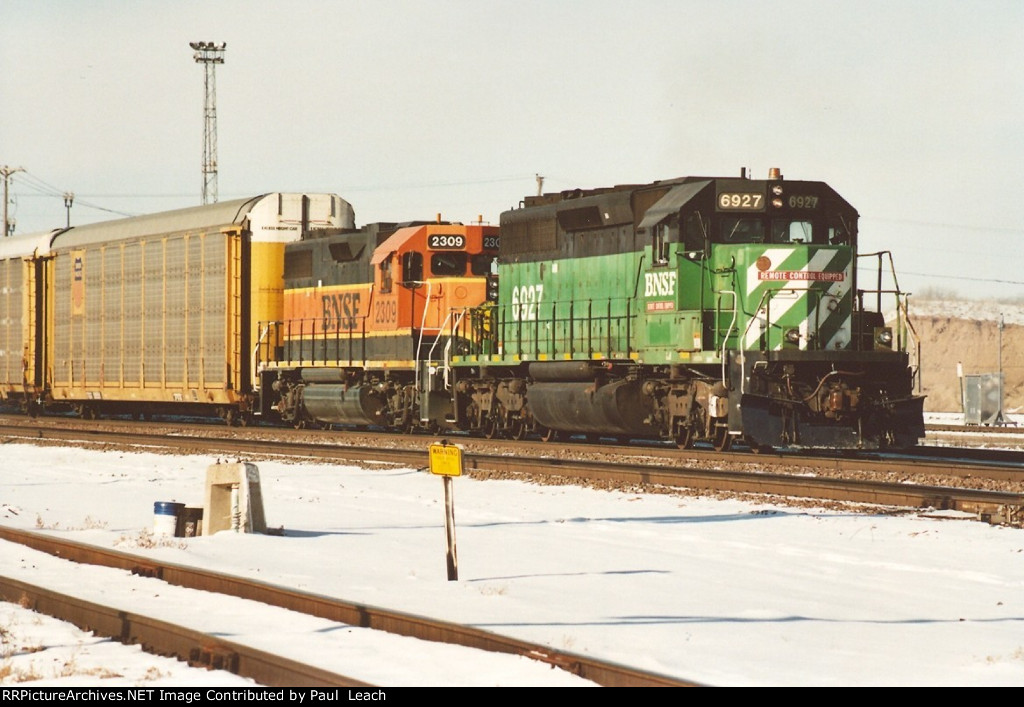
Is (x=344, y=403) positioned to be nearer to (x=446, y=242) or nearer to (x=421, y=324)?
(x=421, y=324)

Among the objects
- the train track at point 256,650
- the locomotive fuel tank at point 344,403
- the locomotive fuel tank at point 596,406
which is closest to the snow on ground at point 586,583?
the train track at point 256,650

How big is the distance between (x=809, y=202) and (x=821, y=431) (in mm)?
3024

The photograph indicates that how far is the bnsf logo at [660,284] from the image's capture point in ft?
63.3

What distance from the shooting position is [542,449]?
69.4ft

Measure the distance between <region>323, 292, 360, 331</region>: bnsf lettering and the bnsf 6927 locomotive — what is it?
5914 millimetres

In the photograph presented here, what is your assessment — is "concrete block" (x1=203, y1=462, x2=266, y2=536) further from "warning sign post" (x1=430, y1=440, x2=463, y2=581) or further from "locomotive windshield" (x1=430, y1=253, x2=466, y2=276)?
"locomotive windshield" (x1=430, y1=253, x2=466, y2=276)

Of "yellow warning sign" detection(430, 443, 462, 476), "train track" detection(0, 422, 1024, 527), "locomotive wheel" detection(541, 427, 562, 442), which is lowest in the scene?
"train track" detection(0, 422, 1024, 527)

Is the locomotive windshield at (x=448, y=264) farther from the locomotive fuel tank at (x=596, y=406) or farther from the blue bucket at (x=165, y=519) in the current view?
the blue bucket at (x=165, y=519)

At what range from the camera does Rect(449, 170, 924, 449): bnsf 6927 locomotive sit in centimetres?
1819

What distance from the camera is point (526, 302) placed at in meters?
22.8

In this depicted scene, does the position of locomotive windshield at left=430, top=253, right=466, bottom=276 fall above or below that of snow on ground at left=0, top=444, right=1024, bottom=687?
above

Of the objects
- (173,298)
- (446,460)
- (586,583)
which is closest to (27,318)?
(173,298)

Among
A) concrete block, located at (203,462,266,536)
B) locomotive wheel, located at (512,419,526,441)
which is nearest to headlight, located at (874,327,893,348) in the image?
locomotive wheel, located at (512,419,526,441)
